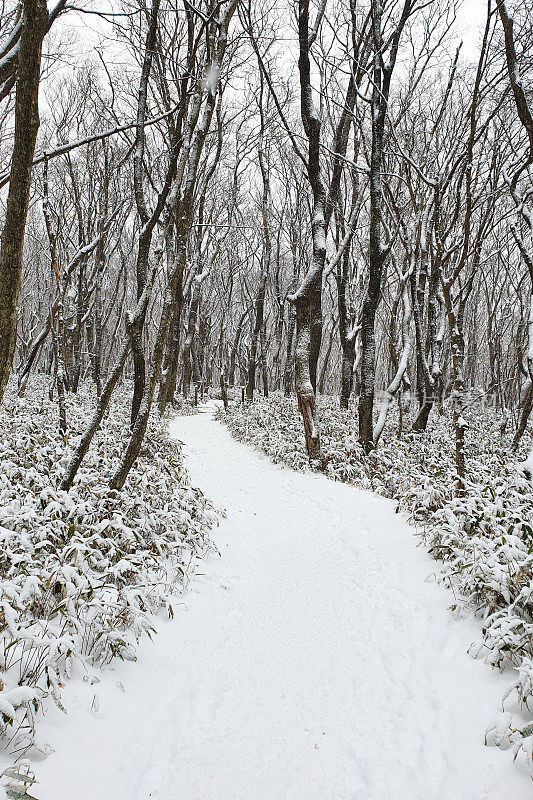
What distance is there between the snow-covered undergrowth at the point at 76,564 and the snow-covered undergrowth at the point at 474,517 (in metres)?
2.17

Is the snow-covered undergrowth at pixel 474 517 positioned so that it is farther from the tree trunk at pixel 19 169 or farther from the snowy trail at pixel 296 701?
the tree trunk at pixel 19 169

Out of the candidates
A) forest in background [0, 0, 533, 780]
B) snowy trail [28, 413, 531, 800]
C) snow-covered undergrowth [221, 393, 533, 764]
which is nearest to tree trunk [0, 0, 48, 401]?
forest in background [0, 0, 533, 780]

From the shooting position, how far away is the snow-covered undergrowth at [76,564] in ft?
7.39

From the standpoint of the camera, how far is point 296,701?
2586mm

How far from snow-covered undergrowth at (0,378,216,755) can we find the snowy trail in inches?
7.2

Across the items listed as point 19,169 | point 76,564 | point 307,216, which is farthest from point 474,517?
point 307,216

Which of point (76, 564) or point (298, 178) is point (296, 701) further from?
point (298, 178)

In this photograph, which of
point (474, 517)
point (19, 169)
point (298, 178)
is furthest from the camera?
point (298, 178)

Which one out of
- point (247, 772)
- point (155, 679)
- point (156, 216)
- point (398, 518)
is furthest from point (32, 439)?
point (247, 772)

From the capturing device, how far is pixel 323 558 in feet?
15.0

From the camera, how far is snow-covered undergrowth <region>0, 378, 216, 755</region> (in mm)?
2252

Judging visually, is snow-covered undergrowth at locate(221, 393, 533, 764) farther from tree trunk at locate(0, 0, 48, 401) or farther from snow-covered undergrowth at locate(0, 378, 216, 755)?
tree trunk at locate(0, 0, 48, 401)

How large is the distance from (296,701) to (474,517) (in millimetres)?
2445

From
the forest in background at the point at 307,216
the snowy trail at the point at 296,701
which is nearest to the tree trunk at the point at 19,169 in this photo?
the forest in background at the point at 307,216
